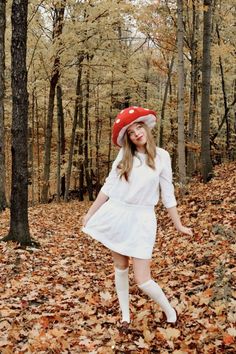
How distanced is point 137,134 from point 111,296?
2.64 m

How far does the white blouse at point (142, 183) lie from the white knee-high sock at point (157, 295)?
778 mm

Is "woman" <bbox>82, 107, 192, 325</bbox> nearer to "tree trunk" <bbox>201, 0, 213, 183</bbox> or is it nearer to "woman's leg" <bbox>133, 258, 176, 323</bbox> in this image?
"woman's leg" <bbox>133, 258, 176, 323</bbox>

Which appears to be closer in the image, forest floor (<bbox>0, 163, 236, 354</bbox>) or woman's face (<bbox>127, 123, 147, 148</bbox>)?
woman's face (<bbox>127, 123, 147, 148</bbox>)

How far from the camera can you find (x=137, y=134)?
413cm

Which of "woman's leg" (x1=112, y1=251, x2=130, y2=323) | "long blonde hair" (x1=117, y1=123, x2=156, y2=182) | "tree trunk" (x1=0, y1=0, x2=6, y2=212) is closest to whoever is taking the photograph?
"long blonde hair" (x1=117, y1=123, x2=156, y2=182)

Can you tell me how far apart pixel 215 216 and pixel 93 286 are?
142 inches

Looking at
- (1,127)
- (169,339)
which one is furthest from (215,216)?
(1,127)

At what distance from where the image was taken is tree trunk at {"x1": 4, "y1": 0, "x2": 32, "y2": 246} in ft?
26.8

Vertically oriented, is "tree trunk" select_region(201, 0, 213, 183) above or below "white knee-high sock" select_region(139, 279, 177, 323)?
above

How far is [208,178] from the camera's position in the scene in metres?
14.1

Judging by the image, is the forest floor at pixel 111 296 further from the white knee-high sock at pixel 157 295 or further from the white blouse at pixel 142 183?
the white blouse at pixel 142 183

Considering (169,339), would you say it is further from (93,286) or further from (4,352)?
(93,286)

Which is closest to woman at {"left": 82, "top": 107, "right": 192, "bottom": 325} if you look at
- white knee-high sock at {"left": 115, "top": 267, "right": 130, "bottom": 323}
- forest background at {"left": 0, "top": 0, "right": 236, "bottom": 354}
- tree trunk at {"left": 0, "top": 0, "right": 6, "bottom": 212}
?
white knee-high sock at {"left": 115, "top": 267, "right": 130, "bottom": 323}

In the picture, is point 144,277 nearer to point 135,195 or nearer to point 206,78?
point 135,195
